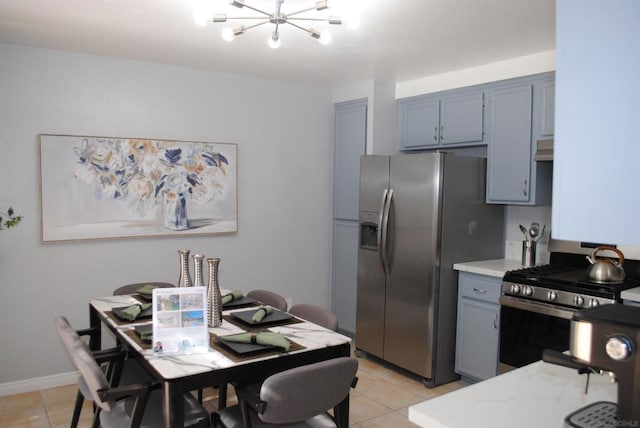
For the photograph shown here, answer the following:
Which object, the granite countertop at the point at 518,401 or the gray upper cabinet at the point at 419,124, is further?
the gray upper cabinet at the point at 419,124

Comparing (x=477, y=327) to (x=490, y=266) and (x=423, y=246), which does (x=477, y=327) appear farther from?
(x=423, y=246)

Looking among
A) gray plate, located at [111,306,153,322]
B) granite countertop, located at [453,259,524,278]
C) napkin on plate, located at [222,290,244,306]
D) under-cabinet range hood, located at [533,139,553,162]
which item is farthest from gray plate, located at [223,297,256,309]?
under-cabinet range hood, located at [533,139,553,162]

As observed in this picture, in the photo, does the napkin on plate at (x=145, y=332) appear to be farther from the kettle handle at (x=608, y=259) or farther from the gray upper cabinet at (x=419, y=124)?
the gray upper cabinet at (x=419, y=124)

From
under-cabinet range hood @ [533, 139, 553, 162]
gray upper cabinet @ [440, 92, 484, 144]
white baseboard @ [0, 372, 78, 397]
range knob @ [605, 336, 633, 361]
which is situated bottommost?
white baseboard @ [0, 372, 78, 397]

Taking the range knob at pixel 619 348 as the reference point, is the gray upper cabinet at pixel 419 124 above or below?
above

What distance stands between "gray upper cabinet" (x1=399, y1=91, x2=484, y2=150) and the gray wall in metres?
0.87

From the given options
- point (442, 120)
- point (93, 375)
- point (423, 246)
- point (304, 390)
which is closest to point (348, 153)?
point (442, 120)

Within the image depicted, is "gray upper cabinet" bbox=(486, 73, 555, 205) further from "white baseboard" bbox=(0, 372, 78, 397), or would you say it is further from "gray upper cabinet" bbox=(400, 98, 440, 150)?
"white baseboard" bbox=(0, 372, 78, 397)

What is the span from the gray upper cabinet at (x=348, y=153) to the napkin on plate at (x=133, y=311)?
2.42 metres

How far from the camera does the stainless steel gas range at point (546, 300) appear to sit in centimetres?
295

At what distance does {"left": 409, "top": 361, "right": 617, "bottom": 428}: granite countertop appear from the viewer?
4.08ft

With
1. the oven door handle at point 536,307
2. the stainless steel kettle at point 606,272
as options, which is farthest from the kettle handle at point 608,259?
the oven door handle at point 536,307

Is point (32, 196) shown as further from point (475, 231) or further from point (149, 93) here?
point (475, 231)

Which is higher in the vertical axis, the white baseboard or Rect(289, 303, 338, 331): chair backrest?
Rect(289, 303, 338, 331): chair backrest
